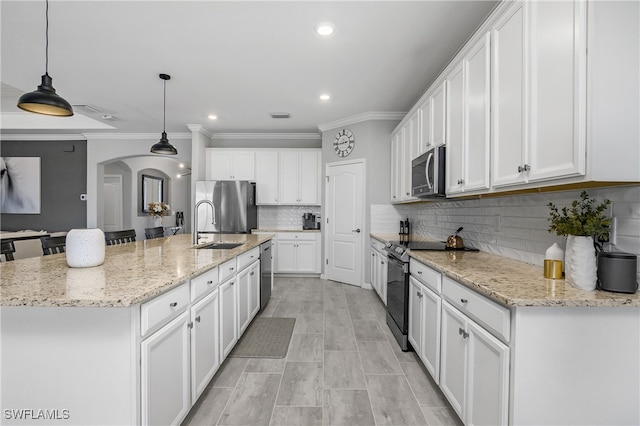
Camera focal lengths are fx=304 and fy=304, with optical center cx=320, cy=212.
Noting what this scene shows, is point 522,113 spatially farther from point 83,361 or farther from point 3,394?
point 3,394

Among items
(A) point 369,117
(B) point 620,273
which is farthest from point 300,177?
(B) point 620,273

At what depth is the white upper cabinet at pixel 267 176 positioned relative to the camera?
230 inches

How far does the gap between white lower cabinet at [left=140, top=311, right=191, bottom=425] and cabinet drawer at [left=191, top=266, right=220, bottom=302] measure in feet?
0.44

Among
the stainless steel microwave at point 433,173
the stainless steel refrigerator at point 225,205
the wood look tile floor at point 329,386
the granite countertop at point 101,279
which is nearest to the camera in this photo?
the granite countertop at point 101,279

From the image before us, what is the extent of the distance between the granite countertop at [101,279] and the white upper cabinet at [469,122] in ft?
6.09

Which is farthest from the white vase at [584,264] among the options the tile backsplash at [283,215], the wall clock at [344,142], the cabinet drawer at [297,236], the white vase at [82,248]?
the tile backsplash at [283,215]

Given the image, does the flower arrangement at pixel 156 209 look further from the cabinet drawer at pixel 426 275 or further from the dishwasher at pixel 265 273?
the cabinet drawer at pixel 426 275

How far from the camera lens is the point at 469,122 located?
2.16m

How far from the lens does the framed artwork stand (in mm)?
6312

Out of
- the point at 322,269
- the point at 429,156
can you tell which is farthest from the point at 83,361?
the point at 322,269

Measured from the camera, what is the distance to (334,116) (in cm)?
495

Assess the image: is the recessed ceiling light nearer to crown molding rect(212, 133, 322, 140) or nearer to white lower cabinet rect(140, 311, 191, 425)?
white lower cabinet rect(140, 311, 191, 425)

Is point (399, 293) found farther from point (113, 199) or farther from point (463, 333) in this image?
point (113, 199)

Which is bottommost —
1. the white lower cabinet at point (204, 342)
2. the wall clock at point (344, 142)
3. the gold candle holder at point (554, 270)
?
the white lower cabinet at point (204, 342)
